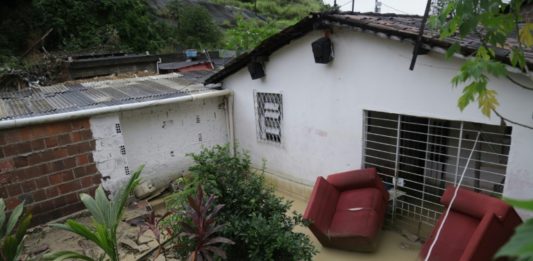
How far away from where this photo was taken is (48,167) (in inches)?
217

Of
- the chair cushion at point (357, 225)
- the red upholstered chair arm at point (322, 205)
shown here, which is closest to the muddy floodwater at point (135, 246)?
the chair cushion at point (357, 225)

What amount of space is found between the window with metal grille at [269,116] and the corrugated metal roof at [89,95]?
137 centimetres

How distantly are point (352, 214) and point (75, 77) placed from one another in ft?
33.4

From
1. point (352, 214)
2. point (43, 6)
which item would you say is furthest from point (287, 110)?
point (43, 6)

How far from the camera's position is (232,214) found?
4031 millimetres

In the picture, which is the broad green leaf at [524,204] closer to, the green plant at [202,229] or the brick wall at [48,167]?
Answer: the green plant at [202,229]

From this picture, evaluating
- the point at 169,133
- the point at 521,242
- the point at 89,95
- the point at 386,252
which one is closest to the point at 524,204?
the point at 521,242

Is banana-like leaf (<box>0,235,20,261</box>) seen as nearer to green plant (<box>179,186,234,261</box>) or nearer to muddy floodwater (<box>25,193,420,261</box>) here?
muddy floodwater (<box>25,193,420,261</box>)

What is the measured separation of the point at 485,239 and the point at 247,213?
2.67 metres

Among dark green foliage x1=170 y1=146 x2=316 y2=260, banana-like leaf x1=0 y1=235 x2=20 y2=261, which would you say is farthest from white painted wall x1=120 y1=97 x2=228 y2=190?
banana-like leaf x1=0 y1=235 x2=20 y2=261

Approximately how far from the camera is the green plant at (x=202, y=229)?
3469mm

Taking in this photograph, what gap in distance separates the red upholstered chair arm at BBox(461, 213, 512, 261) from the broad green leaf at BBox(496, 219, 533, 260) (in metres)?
3.51

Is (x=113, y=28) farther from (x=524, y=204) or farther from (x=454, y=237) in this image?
(x=524, y=204)

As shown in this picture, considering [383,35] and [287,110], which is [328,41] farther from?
[287,110]
